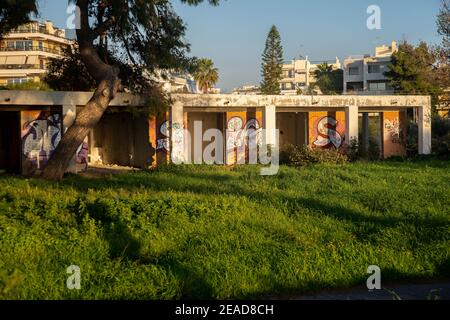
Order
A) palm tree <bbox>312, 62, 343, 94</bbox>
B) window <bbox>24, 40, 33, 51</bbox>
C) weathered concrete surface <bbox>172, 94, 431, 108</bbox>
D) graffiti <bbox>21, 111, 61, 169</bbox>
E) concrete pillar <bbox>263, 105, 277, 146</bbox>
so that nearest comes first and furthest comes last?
graffiti <bbox>21, 111, 61, 169</bbox>, weathered concrete surface <bbox>172, 94, 431, 108</bbox>, concrete pillar <bbox>263, 105, 277, 146</bbox>, window <bbox>24, 40, 33, 51</bbox>, palm tree <bbox>312, 62, 343, 94</bbox>

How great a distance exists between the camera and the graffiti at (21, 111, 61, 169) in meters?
22.9

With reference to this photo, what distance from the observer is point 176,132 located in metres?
24.1

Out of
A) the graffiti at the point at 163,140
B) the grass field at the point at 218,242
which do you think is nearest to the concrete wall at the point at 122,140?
the graffiti at the point at 163,140

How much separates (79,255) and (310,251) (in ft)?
9.76

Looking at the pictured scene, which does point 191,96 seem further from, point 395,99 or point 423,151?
point 423,151

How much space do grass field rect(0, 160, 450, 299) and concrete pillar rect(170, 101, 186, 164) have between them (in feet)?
38.0

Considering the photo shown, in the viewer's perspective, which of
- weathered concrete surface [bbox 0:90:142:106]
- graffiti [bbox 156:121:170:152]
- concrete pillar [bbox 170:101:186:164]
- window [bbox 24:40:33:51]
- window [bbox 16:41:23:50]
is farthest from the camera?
window [bbox 16:41:23:50]

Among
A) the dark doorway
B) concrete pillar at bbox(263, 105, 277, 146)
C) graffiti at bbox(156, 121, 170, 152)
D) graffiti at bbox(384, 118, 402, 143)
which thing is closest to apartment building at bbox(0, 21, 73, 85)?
the dark doorway

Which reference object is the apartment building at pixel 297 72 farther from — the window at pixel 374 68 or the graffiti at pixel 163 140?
the graffiti at pixel 163 140

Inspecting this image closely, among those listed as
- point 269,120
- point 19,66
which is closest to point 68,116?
point 269,120

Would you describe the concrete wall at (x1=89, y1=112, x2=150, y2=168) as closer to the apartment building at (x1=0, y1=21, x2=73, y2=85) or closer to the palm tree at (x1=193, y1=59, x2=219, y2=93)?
the palm tree at (x1=193, y1=59, x2=219, y2=93)

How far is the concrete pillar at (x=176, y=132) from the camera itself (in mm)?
24031

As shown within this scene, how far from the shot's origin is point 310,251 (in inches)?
292

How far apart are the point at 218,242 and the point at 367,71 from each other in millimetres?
67988
